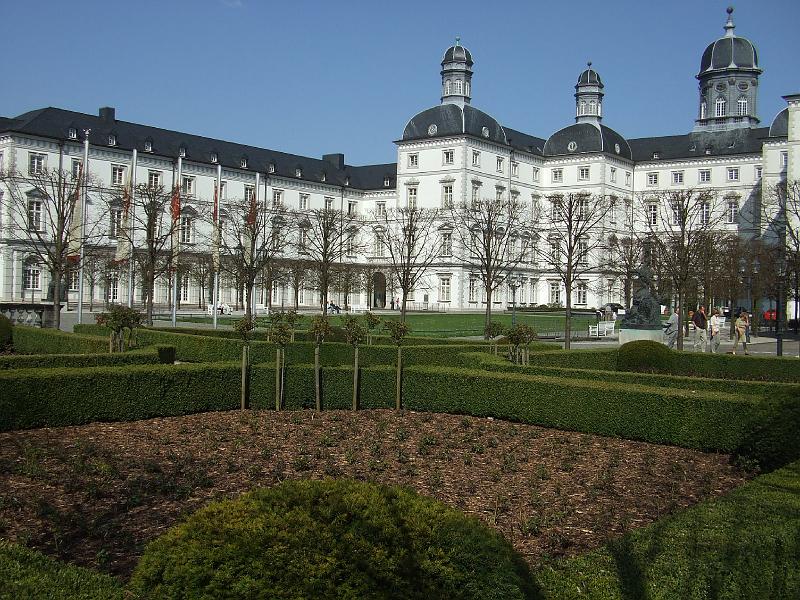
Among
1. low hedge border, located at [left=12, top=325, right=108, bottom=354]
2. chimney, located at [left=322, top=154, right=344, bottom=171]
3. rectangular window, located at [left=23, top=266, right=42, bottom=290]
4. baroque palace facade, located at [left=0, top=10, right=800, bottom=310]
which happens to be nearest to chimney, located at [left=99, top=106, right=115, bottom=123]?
baroque palace facade, located at [left=0, top=10, right=800, bottom=310]

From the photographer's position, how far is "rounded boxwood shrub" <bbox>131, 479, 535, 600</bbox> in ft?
12.2

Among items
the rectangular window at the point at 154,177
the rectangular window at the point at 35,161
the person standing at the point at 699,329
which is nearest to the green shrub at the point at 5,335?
the person standing at the point at 699,329

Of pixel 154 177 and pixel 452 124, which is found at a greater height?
pixel 452 124

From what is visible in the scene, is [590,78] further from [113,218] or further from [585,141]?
[113,218]

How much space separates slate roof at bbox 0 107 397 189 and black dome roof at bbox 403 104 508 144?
7.65 metres

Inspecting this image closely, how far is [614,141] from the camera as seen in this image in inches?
2800

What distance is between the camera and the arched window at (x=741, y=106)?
71.2m

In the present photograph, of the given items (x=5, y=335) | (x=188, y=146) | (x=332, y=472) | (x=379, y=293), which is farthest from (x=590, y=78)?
(x=332, y=472)

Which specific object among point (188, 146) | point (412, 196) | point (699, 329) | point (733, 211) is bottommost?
point (699, 329)

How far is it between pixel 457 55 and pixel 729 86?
26.0 m

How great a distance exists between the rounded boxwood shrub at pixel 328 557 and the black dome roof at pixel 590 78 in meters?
72.8

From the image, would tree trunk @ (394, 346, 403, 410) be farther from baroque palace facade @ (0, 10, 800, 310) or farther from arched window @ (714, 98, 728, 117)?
arched window @ (714, 98, 728, 117)

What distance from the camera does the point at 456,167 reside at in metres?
62.1

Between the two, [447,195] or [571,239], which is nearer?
[571,239]
